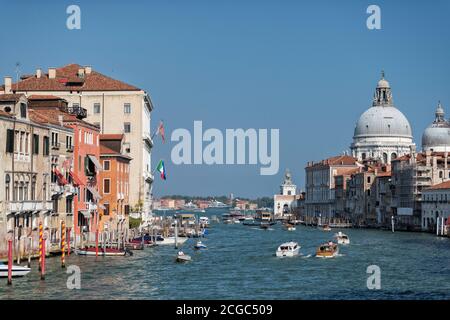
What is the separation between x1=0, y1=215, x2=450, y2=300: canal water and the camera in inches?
893

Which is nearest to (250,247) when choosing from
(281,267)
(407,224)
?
(281,267)

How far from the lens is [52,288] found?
897 inches

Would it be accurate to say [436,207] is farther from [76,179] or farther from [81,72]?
[76,179]

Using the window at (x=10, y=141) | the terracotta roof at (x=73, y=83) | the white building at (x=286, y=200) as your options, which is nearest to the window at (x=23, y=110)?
the window at (x=10, y=141)

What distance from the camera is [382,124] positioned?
122625 mm

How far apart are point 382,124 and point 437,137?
36.5 feet

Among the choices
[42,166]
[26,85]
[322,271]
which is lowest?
[322,271]

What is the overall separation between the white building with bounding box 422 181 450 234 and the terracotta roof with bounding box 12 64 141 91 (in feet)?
83.5

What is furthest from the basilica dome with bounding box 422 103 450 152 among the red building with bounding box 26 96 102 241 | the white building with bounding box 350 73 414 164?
the red building with bounding box 26 96 102 241

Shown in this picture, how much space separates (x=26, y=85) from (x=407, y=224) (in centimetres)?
4088

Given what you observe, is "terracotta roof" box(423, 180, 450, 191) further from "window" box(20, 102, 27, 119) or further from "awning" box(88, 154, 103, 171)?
"window" box(20, 102, 27, 119)

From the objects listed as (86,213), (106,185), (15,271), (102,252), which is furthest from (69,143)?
(15,271)
